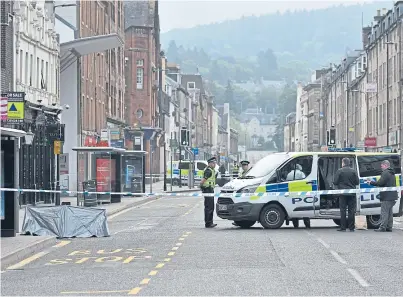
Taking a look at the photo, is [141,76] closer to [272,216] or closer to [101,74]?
[101,74]

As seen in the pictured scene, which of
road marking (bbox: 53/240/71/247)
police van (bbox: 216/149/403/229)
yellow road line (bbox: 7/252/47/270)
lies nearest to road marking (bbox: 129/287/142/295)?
yellow road line (bbox: 7/252/47/270)

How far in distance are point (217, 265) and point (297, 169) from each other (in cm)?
1048

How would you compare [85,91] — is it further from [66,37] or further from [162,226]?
[162,226]

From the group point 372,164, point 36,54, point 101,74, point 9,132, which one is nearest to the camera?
point 9,132

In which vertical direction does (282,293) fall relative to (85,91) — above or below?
below

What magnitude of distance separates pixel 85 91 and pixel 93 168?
17.8 meters

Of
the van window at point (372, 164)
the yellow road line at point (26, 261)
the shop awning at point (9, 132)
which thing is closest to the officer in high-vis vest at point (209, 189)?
the van window at point (372, 164)

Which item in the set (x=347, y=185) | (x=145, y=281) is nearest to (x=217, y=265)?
(x=145, y=281)

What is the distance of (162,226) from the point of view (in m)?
29.5

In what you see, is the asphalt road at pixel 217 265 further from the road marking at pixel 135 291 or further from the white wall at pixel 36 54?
the white wall at pixel 36 54

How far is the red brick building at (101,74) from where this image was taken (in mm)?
63250

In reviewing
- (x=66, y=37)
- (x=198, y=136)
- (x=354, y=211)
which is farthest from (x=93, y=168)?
(x=198, y=136)

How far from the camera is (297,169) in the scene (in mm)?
27531

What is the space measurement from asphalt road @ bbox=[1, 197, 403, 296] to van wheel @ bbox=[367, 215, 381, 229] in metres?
1.37
